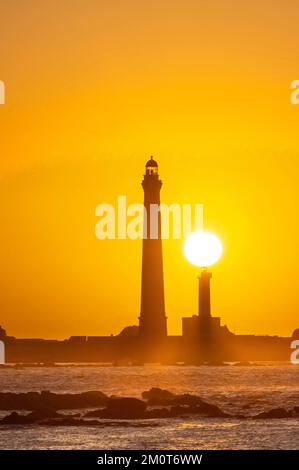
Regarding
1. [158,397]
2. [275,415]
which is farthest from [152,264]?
[275,415]

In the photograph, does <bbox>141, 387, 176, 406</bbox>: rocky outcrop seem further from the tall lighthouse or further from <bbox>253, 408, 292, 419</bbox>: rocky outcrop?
the tall lighthouse

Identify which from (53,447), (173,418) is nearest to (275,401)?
(173,418)

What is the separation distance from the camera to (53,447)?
61.8 metres

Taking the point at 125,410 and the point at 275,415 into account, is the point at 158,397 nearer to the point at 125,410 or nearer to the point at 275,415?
the point at 125,410

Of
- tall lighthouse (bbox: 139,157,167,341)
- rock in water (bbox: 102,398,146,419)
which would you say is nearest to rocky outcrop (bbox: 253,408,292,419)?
rock in water (bbox: 102,398,146,419)

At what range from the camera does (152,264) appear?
162 meters

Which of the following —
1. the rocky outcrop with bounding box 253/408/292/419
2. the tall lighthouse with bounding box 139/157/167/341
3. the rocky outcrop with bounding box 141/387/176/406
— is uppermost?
the tall lighthouse with bounding box 139/157/167/341

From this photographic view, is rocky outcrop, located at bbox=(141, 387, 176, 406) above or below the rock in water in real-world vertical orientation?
above

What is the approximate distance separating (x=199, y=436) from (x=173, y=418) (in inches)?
478

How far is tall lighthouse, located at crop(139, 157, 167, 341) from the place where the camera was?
162375 millimetres

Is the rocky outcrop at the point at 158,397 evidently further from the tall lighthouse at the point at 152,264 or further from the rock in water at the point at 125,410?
the tall lighthouse at the point at 152,264

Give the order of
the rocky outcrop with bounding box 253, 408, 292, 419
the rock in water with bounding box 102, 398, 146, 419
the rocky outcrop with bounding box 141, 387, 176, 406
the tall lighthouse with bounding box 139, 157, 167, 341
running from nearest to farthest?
the rock in water with bounding box 102, 398, 146, 419, the rocky outcrop with bounding box 253, 408, 292, 419, the rocky outcrop with bounding box 141, 387, 176, 406, the tall lighthouse with bounding box 139, 157, 167, 341
